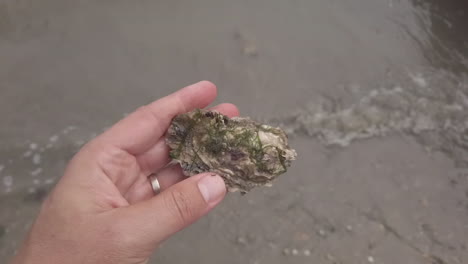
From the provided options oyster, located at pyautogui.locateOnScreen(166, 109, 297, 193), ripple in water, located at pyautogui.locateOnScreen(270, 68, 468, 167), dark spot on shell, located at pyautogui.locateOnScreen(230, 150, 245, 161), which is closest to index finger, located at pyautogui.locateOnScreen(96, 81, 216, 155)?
oyster, located at pyautogui.locateOnScreen(166, 109, 297, 193)

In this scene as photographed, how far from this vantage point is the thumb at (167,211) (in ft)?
5.96

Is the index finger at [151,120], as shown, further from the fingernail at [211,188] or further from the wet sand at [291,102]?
the wet sand at [291,102]

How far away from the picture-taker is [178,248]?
122 inches

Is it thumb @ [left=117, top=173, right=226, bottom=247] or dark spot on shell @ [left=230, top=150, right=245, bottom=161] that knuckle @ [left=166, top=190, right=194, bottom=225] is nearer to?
thumb @ [left=117, top=173, right=226, bottom=247]

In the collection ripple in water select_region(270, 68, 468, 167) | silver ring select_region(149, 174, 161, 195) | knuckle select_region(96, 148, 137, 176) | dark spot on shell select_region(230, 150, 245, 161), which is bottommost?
ripple in water select_region(270, 68, 468, 167)

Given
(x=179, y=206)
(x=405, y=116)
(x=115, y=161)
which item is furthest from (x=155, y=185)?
(x=405, y=116)

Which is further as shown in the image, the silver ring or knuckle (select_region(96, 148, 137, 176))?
the silver ring

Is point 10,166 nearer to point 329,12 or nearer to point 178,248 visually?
point 178,248

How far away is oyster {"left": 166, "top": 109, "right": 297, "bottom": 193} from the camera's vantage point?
228 cm

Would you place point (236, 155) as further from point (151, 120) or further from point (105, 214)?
point (105, 214)

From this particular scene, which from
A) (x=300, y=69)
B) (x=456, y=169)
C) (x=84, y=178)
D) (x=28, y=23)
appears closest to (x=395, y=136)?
(x=456, y=169)

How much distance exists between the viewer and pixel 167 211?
184 centimetres

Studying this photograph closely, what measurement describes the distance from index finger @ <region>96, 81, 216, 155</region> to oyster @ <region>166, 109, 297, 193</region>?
169 mm

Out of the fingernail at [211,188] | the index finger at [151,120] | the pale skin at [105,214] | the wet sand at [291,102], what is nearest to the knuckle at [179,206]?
the pale skin at [105,214]
